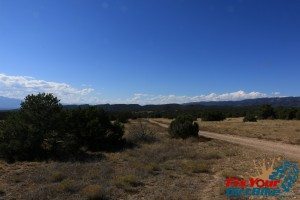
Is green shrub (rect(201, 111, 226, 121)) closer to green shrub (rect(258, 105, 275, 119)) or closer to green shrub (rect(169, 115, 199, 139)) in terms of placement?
green shrub (rect(258, 105, 275, 119))

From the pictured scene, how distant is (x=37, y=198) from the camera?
11.7 meters

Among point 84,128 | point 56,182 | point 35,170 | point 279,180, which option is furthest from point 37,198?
point 84,128

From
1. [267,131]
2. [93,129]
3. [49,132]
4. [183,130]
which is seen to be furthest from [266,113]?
[49,132]

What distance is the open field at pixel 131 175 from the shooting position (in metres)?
12.3

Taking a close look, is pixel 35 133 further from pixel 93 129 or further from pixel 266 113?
pixel 266 113

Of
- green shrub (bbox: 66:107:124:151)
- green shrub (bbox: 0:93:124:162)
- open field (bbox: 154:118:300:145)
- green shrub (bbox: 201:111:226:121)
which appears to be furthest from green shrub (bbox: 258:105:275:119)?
green shrub (bbox: 0:93:124:162)

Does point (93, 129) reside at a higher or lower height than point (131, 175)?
higher

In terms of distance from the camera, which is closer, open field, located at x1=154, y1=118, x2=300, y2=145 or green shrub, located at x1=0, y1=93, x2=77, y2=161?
green shrub, located at x1=0, y1=93, x2=77, y2=161

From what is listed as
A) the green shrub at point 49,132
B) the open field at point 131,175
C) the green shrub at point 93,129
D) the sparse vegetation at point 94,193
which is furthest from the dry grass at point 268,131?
the sparse vegetation at point 94,193

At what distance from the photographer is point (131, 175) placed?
14672 mm

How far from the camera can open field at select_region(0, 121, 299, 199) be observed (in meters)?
12.3

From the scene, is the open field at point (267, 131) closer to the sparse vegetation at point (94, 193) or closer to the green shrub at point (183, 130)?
the green shrub at point (183, 130)

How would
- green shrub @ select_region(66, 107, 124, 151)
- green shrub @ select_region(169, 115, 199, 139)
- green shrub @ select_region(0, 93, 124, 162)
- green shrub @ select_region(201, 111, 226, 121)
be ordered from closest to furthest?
green shrub @ select_region(0, 93, 124, 162) < green shrub @ select_region(66, 107, 124, 151) < green shrub @ select_region(169, 115, 199, 139) < green shrub @ select_region(201, 111, 226, 121)

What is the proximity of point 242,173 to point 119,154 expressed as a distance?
812cm
